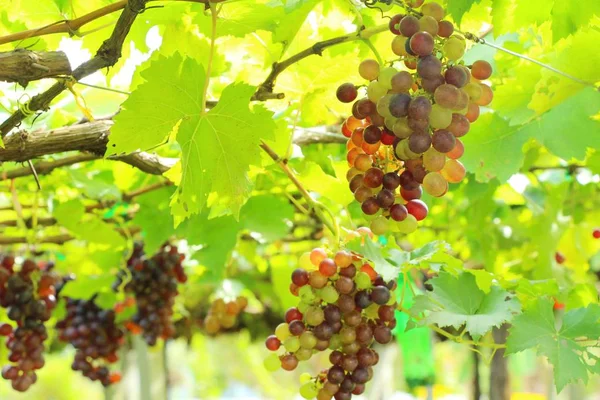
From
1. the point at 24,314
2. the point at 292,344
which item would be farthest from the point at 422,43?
the point at 24,314

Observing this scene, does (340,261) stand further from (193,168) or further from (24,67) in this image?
(24,67)

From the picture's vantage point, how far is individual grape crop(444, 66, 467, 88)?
2.69 ft

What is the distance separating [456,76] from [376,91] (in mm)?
98

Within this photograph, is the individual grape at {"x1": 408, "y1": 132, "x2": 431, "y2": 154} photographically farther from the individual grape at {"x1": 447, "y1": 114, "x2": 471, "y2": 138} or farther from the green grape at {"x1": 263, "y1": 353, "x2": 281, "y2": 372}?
the green grape at {"x1": 263, "y1": 353, "x2": 281, "y2": 372}

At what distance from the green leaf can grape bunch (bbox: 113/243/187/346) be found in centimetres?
53

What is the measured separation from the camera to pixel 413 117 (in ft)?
2.64

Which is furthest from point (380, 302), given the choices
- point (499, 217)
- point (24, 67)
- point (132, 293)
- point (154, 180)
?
point (132, 293)

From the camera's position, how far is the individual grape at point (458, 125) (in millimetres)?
844

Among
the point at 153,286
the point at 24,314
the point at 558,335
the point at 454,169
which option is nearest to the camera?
the point at 454,169

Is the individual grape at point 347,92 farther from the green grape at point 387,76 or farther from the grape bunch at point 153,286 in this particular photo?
the grape bunch at point 153,286

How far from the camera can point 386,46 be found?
3.98 feet

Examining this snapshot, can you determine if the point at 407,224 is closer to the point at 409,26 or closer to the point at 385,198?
the point at 385,198

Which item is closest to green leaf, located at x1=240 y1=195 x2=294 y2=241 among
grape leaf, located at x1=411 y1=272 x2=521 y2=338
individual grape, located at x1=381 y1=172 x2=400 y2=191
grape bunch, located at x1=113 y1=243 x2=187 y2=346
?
grape bunch, located at x1=113 y1=243 x2=187 y2=346

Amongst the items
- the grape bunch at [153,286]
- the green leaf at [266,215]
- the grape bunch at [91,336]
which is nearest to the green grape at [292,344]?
the green leaf at [266,215]
